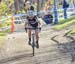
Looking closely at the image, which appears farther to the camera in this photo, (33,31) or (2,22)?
(2,22)

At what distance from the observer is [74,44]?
14484mm

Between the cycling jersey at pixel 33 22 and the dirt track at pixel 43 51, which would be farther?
the cycling jersey at pixel 33 22

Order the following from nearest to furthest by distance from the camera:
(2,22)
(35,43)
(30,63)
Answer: (30,63), (35,43), (2,22)

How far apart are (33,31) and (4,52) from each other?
5.59 ft

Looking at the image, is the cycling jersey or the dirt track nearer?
the dirt track

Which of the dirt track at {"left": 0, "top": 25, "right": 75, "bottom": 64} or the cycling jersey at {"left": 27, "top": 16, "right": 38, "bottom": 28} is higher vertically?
the cycling jersey at {"left": 27, "top": 16, "right": 38, "bottom": 28}

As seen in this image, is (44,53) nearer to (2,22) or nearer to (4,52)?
(4,52)

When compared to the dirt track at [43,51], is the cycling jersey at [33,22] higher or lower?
higher

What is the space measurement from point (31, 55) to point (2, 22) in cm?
1106

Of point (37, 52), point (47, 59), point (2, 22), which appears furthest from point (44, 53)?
point (2, 22)

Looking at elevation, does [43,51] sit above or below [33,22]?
below

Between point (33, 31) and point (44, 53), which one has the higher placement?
point (33, 31)

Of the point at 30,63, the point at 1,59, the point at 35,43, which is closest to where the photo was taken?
the point at 30,63

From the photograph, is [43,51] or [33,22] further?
[43,51]
